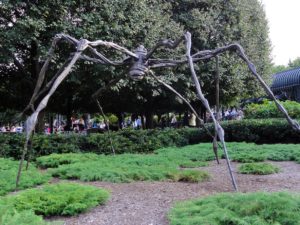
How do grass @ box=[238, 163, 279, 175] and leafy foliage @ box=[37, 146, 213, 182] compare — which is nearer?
leafy foliage @ box=[37, 146, 213, 182]

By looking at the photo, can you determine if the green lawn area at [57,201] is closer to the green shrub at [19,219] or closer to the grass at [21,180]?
the green shrub at [19,219]

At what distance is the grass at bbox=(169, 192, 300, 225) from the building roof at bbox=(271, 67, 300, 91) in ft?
74.0

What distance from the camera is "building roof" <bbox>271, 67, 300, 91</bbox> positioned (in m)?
25.3

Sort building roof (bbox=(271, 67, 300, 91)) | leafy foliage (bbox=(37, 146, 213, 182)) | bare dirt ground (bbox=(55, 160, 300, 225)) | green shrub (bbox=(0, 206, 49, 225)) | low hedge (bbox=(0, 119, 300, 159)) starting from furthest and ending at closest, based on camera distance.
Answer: building roof (bbox=(271, 67, 300, 91))
low hedge (bbox=(0, 119, 300, 159))
leafy foliage (bbox=(37, 146, 213, 182))
bare dirt ground (bbox=(55, 160, 300, 225))
green shrub (bbox=(0, 206, 49, 225))

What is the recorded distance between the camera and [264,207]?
3771 millimetres

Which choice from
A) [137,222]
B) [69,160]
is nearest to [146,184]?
[137,222]

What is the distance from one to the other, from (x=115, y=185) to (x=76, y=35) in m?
7.46

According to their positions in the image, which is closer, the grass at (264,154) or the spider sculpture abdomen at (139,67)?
the spider sculpture abdomen at (139,67)

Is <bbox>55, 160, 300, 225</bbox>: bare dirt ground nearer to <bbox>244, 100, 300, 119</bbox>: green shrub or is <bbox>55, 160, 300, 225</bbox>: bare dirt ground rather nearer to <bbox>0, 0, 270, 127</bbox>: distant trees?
<bbox>0, 0, 270, 127</bbox>: distant trees

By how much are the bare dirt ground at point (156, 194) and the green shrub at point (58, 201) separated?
0.10m

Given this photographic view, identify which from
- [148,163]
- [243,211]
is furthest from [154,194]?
[148,163]

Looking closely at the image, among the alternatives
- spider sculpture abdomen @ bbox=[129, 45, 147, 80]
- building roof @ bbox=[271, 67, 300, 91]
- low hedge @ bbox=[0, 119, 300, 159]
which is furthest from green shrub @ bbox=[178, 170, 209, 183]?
building roof @ bbox=[271, 67, 300, 91]

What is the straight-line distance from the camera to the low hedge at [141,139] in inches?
455

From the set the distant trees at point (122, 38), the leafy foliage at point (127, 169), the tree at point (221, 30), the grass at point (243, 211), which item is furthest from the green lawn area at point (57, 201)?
the tree at point (221, 30)
